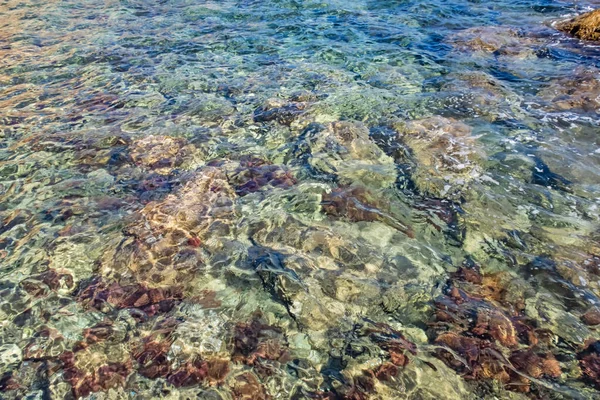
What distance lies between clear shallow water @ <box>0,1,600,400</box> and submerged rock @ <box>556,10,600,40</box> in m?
→ 0.68

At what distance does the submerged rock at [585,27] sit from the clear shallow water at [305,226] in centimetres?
68

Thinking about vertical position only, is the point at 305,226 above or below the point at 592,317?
below

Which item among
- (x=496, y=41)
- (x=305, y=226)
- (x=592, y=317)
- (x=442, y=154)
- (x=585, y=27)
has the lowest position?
(x=305, y=226)

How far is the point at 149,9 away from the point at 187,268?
504 inches

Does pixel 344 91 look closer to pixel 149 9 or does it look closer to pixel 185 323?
pixel 185 323

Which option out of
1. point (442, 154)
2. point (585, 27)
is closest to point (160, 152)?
point (442, 154)

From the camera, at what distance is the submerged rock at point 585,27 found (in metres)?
9.94

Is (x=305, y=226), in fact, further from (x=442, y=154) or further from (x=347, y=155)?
(x=442, y=154)

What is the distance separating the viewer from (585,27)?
10.1 m

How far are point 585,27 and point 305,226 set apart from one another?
10.2 metres

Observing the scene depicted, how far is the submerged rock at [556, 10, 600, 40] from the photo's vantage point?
994 cm

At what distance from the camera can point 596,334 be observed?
3619 mm

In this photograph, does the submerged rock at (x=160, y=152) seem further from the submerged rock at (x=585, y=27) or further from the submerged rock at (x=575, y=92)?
the submerged rock at (x=585, y=27)

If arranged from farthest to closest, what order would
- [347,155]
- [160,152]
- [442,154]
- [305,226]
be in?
[160,152]
[347,155]
[442,154]
[305,226]
